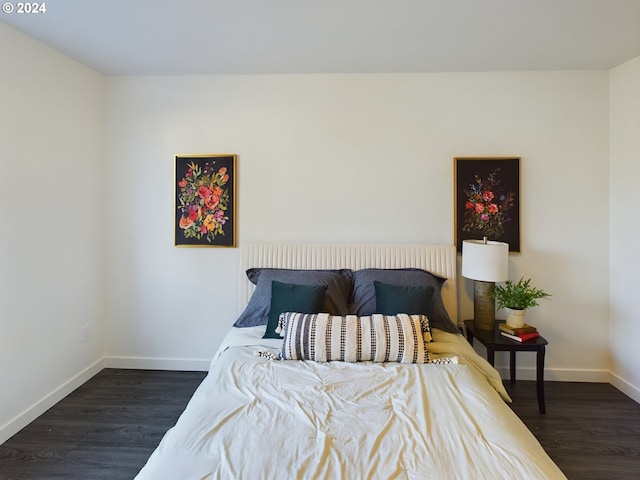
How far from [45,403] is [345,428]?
2.42 metres

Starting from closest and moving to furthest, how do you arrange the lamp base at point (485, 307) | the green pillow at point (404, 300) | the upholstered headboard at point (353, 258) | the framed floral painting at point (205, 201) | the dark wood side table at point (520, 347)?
the green pillow at point (404, 300)
the dark wood side table at point (520, 347)
the lamp base at point (485, 307)
the upholstered headboard at point (353, 258)
the framed floral painting at point (205, 201)

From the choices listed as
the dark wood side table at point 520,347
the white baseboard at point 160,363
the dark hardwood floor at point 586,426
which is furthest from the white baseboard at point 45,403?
the dark hardwood floor at point 586,426

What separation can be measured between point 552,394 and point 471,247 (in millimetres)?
1395

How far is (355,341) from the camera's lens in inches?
75.8

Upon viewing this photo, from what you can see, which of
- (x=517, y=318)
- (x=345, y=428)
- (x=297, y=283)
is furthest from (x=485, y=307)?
(x=345, y=428)

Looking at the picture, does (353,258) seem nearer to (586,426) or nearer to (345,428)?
(345,428)

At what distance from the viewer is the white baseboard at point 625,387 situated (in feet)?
8.35

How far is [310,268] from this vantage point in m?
2.81

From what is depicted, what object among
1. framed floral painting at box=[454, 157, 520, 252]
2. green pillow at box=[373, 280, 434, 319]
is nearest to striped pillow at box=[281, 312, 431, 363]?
green pillow at box=[373, 280, 434, 319]

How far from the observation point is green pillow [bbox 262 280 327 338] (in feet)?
7.34

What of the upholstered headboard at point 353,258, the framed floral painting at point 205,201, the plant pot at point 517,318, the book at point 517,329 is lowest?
the book at point 517,329

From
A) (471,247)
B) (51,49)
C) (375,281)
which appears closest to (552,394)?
(471,247)

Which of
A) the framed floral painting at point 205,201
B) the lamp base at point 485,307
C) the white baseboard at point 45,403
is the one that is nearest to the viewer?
the white baseboard at point 45,403

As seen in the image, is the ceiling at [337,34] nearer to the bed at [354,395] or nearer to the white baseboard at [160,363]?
the bed at [354,395]
